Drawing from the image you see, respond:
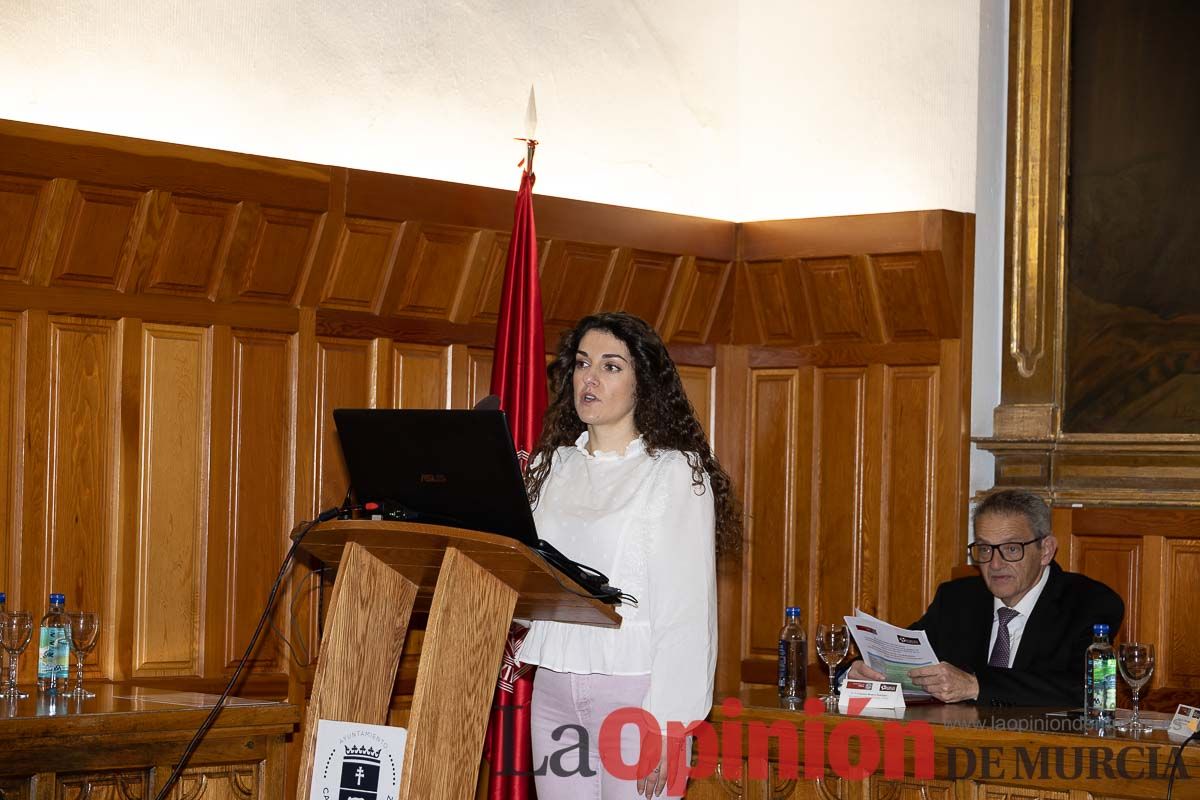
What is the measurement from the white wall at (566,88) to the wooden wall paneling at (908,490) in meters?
0.71

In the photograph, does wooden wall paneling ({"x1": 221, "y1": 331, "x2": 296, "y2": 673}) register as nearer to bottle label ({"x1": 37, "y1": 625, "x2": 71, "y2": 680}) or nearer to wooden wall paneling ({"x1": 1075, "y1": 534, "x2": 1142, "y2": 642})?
bottle label ({"x1": 37, "y1": 625, "x2": 71, "y2": 680})

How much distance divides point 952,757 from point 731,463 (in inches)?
107

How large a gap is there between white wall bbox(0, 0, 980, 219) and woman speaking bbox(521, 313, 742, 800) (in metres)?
1.97

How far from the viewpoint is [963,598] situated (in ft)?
14.7

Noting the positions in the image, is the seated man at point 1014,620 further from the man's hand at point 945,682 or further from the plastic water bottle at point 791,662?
the plastic water bottle at point 791,662

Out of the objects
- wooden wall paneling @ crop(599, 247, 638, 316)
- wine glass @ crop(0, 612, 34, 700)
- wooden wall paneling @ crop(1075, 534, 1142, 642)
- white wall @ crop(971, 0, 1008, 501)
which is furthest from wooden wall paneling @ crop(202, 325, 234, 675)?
wooden wall paneling @ crop(1075, 534, 1142, 642)

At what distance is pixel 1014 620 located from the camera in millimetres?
4363

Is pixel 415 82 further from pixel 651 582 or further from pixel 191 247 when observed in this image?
pixel 651 582

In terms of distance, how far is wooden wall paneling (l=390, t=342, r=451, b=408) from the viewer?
5504 mm

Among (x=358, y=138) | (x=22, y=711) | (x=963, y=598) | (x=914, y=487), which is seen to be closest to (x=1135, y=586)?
(x=914, y=487)

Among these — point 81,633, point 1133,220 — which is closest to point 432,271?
point 81,633

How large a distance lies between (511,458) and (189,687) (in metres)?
2.62

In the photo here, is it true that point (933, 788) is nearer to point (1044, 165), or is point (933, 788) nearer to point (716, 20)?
point (1044, 165)

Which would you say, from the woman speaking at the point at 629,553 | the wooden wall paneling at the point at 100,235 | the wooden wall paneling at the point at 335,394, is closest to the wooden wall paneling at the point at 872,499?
the wooden wall paneling at the point at 335,394
